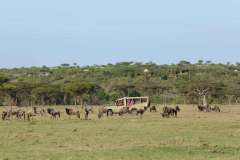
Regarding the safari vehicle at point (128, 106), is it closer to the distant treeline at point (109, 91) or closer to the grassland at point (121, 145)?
the grassland at point (121, 145)

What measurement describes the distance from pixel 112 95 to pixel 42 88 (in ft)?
37.7

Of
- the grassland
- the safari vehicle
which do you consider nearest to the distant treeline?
the safari vehicle

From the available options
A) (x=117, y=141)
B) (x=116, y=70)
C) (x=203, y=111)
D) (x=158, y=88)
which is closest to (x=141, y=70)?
(x=116, y=70)

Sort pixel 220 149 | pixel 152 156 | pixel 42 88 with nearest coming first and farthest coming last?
pixel 152 156, pixel 220 149, pixel 42 88

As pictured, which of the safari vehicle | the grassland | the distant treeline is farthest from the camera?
the distant treeline

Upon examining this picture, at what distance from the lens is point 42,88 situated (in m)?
82.4

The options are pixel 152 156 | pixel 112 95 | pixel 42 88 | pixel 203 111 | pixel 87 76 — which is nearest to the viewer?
pixel 152 156

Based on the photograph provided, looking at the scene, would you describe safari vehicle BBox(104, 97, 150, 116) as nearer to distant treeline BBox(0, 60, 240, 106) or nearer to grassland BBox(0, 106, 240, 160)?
grassland BBox(0, 106, 240, 160)

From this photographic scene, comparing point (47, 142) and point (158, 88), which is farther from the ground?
point (158, 88)

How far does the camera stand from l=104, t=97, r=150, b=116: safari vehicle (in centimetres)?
4984

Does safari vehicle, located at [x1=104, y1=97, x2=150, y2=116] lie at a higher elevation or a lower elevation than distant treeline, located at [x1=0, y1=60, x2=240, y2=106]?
lower

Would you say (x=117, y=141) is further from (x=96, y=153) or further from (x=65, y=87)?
(x=65, y=87)

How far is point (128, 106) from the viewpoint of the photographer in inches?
2071

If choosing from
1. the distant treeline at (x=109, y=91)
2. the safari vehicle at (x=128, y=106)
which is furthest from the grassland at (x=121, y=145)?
the distant treeline at (x=109, y=91)
